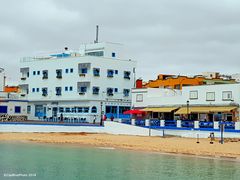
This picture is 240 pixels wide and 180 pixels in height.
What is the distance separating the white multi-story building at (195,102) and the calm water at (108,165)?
14562 millimetres

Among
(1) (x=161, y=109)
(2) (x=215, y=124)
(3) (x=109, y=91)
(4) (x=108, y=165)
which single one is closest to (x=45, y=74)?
(3) (x=109, y=91)

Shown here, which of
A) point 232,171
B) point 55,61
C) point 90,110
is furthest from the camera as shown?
point 55,61

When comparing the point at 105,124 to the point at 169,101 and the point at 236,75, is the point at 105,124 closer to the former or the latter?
the point at 169,101

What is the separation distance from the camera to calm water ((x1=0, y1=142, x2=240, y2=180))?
26.8 m

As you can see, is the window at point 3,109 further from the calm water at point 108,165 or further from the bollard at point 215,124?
the bollard at point 215,124

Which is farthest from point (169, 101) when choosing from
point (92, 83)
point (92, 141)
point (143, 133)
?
point (92, 83)

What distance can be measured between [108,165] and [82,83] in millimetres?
39926

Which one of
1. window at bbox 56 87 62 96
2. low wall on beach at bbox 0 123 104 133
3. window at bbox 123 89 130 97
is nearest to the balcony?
window at bbox 123 89 130 97

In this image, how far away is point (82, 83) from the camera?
231 feet

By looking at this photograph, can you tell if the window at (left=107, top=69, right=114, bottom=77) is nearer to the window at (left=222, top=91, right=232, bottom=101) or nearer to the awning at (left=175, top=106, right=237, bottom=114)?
the awning at (left=175, top=106, right=237, bottom=114)

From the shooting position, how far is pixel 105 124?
58.1m

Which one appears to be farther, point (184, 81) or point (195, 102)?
point (184, 81)

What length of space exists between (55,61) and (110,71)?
8.36 metres

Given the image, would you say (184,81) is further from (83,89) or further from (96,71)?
(83,89)
